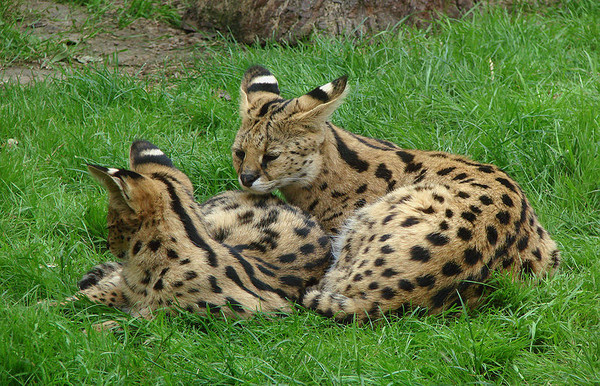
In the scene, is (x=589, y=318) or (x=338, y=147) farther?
(x=338, y=147)

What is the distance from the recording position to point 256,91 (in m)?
6.06

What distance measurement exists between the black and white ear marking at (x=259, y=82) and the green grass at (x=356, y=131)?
0.70m

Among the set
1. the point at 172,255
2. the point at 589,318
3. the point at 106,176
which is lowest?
the point at 589,318

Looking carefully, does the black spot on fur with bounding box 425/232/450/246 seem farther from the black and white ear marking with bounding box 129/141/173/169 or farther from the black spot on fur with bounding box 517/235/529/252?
the black and white ear marking with bounding box 129/141/173/169

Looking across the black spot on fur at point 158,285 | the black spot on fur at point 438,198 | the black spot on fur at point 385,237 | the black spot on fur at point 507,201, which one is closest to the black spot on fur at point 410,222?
the black spot on fur at point 385,237

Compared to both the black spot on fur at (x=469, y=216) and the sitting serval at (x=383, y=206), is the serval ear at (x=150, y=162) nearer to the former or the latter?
the sitting serval at (x=383, y=206)

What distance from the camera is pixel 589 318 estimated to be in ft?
15.5

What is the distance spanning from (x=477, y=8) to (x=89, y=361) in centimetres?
645

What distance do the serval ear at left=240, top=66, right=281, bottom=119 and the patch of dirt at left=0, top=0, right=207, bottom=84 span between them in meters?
2.17

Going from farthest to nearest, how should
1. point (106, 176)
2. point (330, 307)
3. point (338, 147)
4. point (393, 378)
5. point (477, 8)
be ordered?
point (477, 8) < point (338, 147) < point (330, 307) < point (106, 176) < point (393, 378)

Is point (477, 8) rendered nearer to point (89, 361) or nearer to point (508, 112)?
point (508, 112)

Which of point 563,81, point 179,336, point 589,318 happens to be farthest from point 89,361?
point 563,81

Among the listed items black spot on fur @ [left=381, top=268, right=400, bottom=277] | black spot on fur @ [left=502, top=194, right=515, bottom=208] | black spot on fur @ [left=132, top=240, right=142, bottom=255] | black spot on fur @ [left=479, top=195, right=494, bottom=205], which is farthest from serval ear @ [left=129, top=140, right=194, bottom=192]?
black spot on fur @ [left=502, top=194, right=515, bottom=208]

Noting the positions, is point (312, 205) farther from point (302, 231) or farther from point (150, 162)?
point (150, 162)
